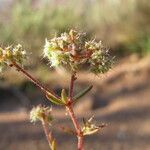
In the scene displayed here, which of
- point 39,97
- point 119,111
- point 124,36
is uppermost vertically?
point 124,36

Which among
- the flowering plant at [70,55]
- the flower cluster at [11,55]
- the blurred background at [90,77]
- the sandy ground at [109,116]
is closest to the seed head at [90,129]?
the flowering plant at [70,55]

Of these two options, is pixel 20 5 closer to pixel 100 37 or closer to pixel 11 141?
pixel 100 37

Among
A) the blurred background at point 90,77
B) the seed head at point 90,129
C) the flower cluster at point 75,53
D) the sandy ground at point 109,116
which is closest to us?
the flower cluster at point 75,53

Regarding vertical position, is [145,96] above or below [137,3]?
below

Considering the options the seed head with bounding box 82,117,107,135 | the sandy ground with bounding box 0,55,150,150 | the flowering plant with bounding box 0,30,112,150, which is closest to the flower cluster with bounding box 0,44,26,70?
the flowering plant with bounding box 0,30,112,150

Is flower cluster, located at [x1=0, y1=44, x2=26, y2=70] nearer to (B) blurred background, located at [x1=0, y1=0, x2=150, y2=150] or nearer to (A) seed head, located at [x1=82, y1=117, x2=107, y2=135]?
(A) seed head, located at [x1=82, y1=117, x2=107, y2=135]

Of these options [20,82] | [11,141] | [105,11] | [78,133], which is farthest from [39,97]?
[78,133]

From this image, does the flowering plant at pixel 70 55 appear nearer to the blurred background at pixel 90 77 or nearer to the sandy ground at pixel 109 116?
the blurred background at pixel 90 77
